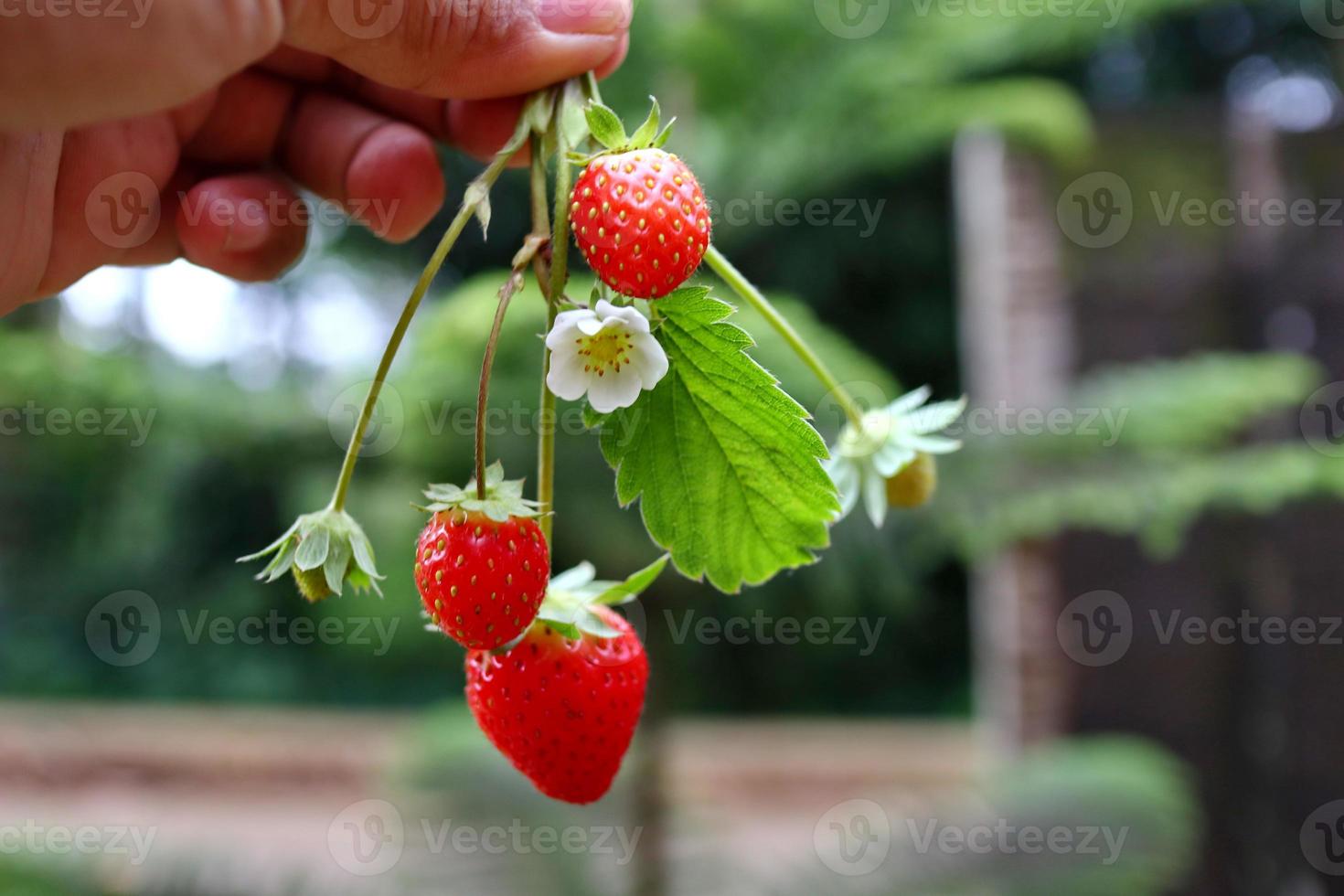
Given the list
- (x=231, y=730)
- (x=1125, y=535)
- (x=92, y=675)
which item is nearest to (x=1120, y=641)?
(x=1125, y=535)

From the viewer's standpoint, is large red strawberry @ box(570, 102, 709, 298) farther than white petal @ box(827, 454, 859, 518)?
No

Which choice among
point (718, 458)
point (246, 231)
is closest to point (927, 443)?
point (718, 458)

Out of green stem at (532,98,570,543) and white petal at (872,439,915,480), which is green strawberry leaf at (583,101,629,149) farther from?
white petal at (872,439,915,480)

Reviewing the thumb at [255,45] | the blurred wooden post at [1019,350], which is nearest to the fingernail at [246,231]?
the thumb at [255,45]

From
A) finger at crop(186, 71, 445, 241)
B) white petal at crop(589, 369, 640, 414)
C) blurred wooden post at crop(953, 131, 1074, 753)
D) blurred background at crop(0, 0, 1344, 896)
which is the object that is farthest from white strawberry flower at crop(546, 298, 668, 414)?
blurred wooden post at crop(953, 131, 1074, 753)

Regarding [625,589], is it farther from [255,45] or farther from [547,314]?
[255,45]

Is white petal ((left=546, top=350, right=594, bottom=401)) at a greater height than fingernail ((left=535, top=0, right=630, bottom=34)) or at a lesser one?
lesser

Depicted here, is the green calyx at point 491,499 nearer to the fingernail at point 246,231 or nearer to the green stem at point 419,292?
the green stem at point 419,292
